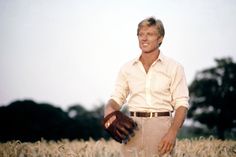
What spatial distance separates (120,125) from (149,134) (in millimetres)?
340

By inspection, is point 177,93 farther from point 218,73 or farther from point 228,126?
point 218,73

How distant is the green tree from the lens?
43906mm

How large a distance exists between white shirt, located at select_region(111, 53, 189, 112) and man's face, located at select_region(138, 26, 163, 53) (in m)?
0.16

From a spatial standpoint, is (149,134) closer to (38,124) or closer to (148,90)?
(148,90)

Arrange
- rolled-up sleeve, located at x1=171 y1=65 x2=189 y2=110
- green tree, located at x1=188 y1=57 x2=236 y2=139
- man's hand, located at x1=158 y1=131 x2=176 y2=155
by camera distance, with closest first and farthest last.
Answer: man's hand, located at x1=158 y1=131 x2=176 y2=155 → rolled-up sleeve, located at x1=171 y1=65 x2=189 y2=110 → green tree, located at x1=188 y1=57 x2=236 y2=139

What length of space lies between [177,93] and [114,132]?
0.80 m

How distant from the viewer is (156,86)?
14.3 ft

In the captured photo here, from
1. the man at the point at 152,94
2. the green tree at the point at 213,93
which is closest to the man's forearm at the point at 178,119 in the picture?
the man at the point at 152,94

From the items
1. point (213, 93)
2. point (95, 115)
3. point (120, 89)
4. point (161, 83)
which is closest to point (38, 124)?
point (120, 89)

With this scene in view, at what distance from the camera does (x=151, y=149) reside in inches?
175

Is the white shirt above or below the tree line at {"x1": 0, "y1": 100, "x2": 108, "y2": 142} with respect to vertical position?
above

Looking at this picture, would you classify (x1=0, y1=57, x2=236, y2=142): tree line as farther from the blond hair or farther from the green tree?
the blond hair

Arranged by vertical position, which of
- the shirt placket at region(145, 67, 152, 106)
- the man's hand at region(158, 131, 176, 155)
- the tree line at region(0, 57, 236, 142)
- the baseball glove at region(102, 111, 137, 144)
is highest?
the shirt placket at region(145, 67, 152, 106)

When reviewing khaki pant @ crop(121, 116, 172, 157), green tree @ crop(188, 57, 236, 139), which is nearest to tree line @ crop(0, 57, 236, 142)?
green tree @ crop(188, 57, 236, 139)
